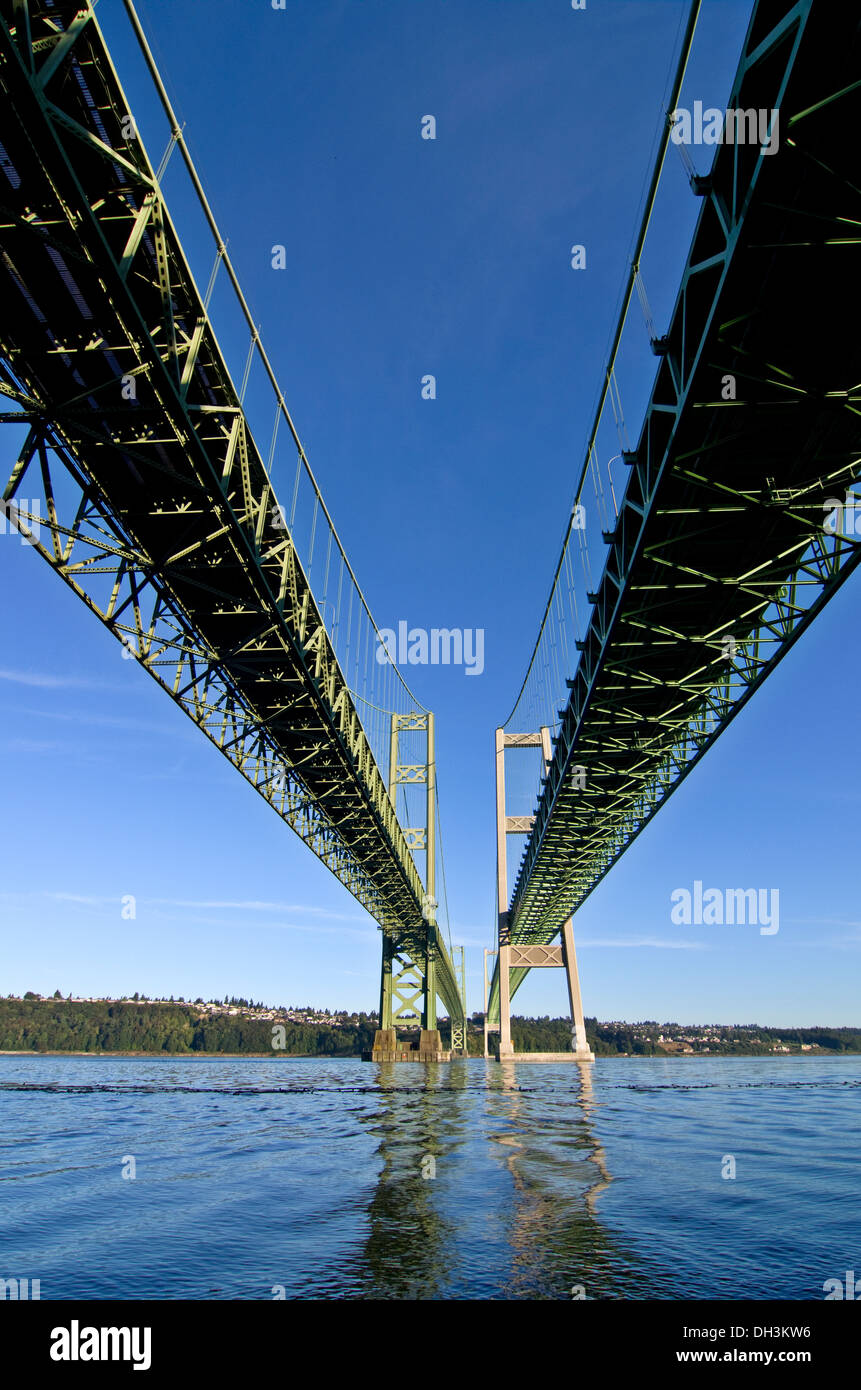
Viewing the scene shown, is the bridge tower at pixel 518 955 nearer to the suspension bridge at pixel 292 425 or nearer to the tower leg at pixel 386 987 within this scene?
the tower leg at pixel 386 987

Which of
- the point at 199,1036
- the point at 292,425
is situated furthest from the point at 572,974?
the point at 199,1036

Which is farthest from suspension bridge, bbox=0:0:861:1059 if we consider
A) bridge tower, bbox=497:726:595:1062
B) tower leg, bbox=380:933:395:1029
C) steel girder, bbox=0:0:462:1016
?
tower leg, bbox=380:933:395:1029

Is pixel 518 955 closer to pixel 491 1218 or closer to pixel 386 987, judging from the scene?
pixel 386 987

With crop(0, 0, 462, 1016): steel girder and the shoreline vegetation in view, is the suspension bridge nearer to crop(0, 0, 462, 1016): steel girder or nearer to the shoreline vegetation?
crop(0, 0, 462, 1016): steel girder

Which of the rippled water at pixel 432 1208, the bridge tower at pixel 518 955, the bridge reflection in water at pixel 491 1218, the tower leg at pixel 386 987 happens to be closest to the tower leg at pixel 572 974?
the bridge tower at pixel 518 955

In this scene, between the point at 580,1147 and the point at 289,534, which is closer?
the point at 580,1147

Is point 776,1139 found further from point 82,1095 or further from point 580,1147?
point 82,1095

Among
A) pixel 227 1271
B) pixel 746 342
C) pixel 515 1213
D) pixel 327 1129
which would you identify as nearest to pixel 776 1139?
pixel 327 1129
